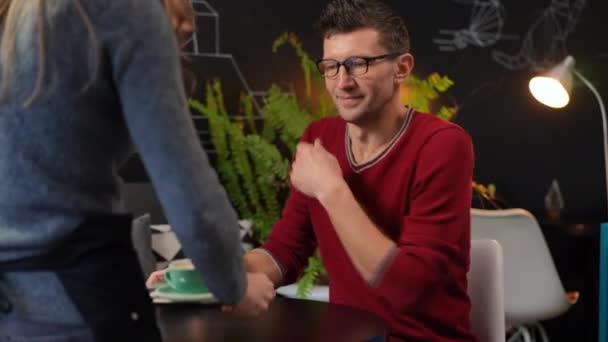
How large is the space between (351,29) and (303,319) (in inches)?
28.0

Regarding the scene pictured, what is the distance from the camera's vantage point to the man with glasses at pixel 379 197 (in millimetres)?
1702

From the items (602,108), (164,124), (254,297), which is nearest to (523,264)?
(602,108)

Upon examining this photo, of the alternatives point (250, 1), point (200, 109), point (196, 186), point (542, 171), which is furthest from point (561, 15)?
point (196, 186)

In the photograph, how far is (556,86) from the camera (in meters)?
3.79

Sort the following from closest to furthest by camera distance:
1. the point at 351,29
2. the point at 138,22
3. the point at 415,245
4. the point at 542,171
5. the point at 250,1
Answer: the point at 138,22 → the point at 415,245 → the point at 351,29 → the point at 250,1 → the point at 542,171

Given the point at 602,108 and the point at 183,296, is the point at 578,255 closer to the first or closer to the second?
the point at 602,108

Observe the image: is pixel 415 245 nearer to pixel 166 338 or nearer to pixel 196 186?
pixel 166 338

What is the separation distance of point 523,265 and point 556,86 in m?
0.86

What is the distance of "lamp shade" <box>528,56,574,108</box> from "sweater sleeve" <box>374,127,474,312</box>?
2100 millimetres

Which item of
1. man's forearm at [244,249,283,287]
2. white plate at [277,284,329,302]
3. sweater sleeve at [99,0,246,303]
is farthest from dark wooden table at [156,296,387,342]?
white plate at [277,284,329,302]

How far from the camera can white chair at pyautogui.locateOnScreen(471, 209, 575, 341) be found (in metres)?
3.41

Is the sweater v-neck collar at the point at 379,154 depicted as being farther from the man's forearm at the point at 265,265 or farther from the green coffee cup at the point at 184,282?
the green coffee cup at the point at 184,282

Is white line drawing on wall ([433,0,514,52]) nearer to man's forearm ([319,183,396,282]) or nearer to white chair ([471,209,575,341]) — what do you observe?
white chair ([471,209,575,341])

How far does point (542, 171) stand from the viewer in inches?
178
